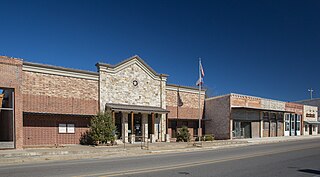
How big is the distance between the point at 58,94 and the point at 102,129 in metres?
4.82

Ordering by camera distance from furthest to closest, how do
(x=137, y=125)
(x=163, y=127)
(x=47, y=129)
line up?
(x=163, y=127), (x=137, y=125), (x=47, y=129)

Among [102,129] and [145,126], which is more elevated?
[102,129]

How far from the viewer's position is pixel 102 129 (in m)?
24.5

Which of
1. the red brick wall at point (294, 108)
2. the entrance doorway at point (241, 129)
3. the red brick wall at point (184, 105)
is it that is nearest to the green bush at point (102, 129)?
the red brick wall at point (184, 105)

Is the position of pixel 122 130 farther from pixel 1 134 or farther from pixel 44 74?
pixel 1 134

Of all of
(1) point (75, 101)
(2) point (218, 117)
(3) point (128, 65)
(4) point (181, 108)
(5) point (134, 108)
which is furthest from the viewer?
(2) point (218, 117)

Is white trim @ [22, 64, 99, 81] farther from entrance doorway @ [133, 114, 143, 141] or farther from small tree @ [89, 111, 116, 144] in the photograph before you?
entrance doorway @ [133, 114, 143, 141]

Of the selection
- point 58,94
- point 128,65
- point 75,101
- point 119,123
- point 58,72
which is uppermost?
point 128,65

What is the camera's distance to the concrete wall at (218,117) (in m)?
36.2

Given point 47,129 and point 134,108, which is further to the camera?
point 134,108

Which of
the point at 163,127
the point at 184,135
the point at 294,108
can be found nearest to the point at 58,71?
the point at 163,127

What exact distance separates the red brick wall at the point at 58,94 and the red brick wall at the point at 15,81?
1192mm

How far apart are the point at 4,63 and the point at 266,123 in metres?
35.4

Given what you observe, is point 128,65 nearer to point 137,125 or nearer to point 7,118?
point 137,125
